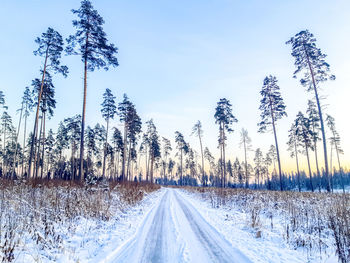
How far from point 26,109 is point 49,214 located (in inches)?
1449

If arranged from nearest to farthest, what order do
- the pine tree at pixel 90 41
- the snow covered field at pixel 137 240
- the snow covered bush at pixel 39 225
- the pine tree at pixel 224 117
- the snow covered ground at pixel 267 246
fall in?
the snow covered bush at pixel 39 225 < the snow covered field at pixel 137 240 < the snow covered ground at pixel 267 246 < the pine tree at pixel 90 41 < the pine tree at pixel 224 117

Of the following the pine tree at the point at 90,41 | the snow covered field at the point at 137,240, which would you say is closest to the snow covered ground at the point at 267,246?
the snow covered field at the point at 137,240

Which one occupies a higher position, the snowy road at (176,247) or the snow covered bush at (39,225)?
the snow covered bush at (39,225)

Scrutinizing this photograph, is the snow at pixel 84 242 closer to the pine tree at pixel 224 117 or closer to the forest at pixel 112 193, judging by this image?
the forest at pixel 112 193

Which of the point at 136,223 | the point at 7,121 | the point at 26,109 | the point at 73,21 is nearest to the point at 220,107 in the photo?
the point at 73,21

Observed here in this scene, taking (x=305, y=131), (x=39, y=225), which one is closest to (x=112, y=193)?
(x=39, y=225)

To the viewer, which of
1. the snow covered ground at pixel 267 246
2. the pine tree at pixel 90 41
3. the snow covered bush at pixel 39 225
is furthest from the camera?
the pine tree at pixel 90 41

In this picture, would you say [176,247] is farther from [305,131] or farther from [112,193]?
[305,131]

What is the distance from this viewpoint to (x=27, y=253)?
11.8ft

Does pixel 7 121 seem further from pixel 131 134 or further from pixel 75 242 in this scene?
pixel 75 242

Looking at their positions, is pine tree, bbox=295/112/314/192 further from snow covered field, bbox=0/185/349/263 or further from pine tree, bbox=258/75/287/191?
snow covered field, bbox=0/185/349/263

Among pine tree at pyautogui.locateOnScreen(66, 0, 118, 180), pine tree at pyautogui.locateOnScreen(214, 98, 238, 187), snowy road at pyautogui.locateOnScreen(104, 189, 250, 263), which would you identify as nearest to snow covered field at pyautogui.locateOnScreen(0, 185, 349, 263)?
snowy road at pyautogui.locateOnScreen(104, 189, 250, 263)

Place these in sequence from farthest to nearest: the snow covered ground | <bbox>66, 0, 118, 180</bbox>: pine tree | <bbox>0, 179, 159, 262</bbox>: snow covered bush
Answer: <bbox>66, 0, 118, 180</bbox>: pine tree → the snow covered ground → <bbox>0, 179, 159, 262</bbox>: snow covered bush

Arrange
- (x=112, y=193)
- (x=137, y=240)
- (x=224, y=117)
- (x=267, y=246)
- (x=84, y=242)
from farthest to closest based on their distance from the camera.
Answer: (x=224, y=117) < (x=112, y=193) < (x=137, y=240) < (x=267, y=246) < (x=84, y=242)
